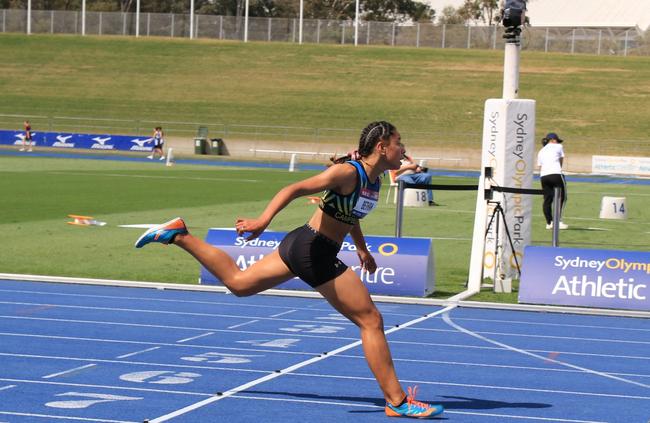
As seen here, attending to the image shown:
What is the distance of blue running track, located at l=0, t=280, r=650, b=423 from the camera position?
8836mm

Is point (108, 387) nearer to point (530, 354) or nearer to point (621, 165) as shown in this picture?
point (530, 354)

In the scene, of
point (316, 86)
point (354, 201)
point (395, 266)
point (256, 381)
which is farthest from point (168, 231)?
point (316, 86)

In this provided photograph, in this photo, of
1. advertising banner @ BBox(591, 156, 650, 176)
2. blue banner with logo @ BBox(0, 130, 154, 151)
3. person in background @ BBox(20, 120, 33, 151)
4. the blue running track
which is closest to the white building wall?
advertising banner @ BBox(591, 156, 650, 176)

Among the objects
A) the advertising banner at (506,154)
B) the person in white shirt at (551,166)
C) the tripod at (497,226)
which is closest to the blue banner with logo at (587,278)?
the tripod at (497,226)

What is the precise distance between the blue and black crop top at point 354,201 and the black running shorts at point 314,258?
194 mm

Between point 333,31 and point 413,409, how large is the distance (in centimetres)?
8046

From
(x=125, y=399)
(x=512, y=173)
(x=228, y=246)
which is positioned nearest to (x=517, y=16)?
(x=512, y=173)

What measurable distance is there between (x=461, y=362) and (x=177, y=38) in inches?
3144

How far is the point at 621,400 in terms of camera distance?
9492 mm

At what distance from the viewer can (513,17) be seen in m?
16.2

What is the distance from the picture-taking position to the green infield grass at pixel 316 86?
225ft

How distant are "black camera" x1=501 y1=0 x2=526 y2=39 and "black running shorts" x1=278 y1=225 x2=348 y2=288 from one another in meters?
8.38

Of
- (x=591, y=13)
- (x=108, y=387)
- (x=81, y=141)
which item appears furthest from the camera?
(x=591, y=13)

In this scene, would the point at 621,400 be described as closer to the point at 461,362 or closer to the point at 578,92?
the point at 461,362
